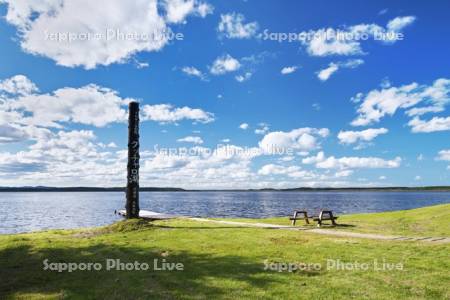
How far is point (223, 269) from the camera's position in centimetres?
1170

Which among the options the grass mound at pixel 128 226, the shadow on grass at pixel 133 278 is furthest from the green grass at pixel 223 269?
the grass mound at pixel 128 226

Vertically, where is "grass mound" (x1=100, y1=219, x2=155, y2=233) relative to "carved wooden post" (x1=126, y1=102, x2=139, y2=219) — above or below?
below

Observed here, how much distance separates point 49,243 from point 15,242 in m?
1.93

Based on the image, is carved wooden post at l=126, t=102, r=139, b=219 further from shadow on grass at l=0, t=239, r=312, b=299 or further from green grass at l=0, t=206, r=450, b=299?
shadow on grass at l=0, t=239, r=312, b=299

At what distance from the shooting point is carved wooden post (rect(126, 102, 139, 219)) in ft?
82.2

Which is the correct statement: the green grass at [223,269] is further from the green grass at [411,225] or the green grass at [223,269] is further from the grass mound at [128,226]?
the grass mound at [128,226]

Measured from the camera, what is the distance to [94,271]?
12.2 m

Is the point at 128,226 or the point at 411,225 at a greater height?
the point at 128,226

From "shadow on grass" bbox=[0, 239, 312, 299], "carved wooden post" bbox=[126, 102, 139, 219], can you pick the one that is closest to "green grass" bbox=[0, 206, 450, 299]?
"shadow on grass" bbox=[0, 239, 312, 299]

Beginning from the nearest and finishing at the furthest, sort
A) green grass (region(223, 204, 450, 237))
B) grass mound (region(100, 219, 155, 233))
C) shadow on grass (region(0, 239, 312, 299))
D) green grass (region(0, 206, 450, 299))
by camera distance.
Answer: green grass (region(0, 206, 450, 299)) → shadow on grass (region(0, 239, 312, 299)) → green grass (region(223, 204, 450, 237)) → grass mound (region(100, 219, 155, 233))

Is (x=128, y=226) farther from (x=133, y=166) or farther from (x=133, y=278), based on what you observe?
(x=133, y=278)

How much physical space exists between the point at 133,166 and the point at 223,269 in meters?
15.2

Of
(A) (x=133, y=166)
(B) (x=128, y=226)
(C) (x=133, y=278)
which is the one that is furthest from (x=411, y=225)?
(C) (x=133, y=278)

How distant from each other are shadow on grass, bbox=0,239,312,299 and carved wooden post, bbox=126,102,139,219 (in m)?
10.0
